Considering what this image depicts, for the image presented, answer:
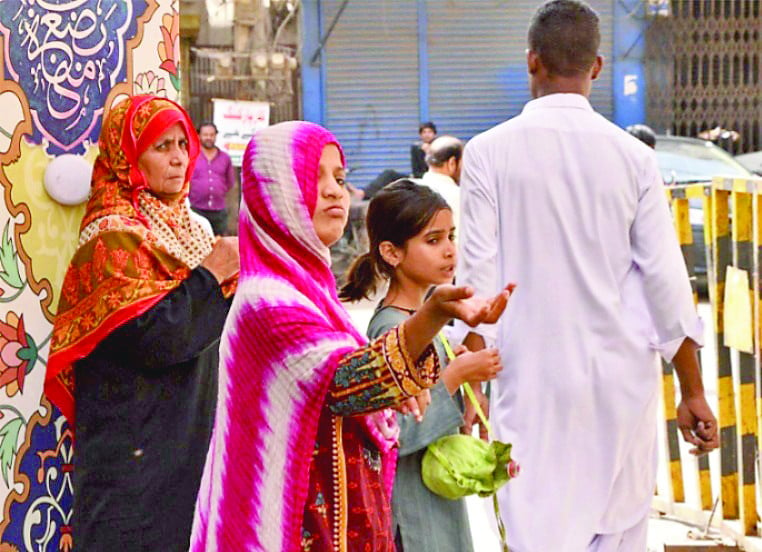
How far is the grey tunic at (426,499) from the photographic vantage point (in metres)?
3.28

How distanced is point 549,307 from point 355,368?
1.49m

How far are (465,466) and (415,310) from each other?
2.00 ft

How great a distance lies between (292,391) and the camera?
2535 mm

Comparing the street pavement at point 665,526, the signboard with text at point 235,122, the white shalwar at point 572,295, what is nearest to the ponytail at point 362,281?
the white shalwar at point 572,295

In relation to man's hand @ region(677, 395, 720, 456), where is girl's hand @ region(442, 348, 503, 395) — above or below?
above

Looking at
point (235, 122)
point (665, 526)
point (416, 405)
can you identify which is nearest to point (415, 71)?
point (235, 122)

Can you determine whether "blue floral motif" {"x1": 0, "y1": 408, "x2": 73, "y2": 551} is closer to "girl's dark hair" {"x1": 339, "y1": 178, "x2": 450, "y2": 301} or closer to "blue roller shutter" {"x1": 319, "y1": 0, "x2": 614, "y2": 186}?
"girl's dark hair" {"x1": 339, "y1": 178, "x2": 450, "y2": 301}

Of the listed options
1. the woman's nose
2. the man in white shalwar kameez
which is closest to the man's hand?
the man in white shalwar kameez

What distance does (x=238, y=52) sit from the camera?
683 inches

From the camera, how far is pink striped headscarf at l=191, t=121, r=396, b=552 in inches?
99.7

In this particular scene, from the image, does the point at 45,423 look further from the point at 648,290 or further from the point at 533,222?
the point at 648,290

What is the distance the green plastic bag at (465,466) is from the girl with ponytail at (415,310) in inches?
1.8

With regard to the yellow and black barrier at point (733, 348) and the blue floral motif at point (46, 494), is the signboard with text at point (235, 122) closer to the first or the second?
the yellow and black barrier at point (733, 348)

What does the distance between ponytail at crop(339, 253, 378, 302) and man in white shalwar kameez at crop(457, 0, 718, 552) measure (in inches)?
9.8
